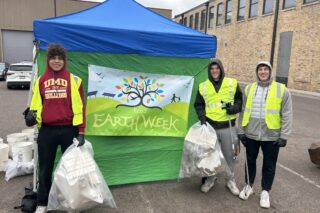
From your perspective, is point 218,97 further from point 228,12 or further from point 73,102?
point 228,12

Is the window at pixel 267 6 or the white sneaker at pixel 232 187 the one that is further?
the window at pixel 267 6

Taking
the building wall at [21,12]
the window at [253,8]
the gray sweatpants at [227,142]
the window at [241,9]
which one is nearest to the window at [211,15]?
the window at [241,9]

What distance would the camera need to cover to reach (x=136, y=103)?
4188mm

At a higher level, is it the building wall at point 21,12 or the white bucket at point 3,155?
the building wall at point 21,12

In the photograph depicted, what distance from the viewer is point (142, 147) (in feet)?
14.2

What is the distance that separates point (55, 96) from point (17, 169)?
206 cm

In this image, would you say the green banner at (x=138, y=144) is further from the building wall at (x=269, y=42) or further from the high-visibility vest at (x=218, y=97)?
the building wall at (x=269, y=42)

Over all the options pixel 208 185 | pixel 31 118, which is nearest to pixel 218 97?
pixel 208 185

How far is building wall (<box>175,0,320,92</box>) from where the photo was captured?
58.9 feet

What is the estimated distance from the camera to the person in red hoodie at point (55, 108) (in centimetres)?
305

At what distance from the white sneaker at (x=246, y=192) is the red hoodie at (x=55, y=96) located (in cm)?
241

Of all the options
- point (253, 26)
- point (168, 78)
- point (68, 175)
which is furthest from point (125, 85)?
point (253, 26)

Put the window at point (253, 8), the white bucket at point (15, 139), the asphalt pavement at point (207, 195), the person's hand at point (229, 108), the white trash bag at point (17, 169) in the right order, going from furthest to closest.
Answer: the window at point (253, 8) < the white bucket at point (15, 139) < the white trash bag at point (17, 169) < the person's hand at point (229, 108) < the asphalt pavement at point (207, 195)

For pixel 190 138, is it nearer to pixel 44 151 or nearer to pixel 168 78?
pixel 168 78
